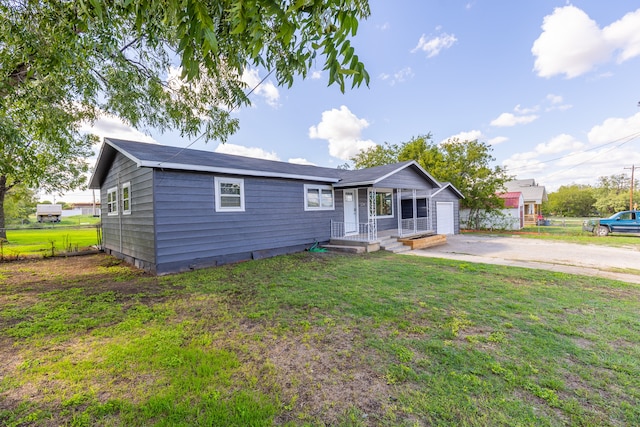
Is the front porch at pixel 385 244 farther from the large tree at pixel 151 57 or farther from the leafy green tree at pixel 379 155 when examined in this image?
the leafy green tree at pixel 379 155

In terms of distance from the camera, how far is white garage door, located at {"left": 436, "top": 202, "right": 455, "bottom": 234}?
51.7 ft

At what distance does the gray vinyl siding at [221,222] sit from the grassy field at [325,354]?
182cm

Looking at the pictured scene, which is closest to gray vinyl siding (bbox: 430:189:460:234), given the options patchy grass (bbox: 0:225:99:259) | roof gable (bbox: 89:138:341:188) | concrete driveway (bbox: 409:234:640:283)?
concrete driveway (bbox: 409:234:640:283)

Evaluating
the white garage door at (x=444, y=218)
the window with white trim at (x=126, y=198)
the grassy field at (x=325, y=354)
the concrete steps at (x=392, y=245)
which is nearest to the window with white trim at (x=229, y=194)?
the window with white trim at (x=126, y=198)

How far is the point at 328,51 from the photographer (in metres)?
1.45

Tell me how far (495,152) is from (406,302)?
62.4 feet

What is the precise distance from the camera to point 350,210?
1187 cm

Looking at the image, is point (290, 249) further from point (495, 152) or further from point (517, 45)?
point (495, 152)

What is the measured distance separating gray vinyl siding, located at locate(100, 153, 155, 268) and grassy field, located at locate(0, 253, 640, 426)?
195cm

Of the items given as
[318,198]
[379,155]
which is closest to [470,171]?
[379,155]

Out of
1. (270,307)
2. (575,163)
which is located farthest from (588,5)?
(575,163)

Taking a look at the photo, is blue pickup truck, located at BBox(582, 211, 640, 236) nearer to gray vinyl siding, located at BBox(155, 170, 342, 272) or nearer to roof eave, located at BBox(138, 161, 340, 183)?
roof eave, located at BBox(138, 161, 340, 183)

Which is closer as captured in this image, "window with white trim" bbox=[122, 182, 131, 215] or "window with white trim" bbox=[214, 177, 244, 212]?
"window with white trim" bbox=[214, 177, 244, 212]

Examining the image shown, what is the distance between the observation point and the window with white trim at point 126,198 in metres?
7.88
